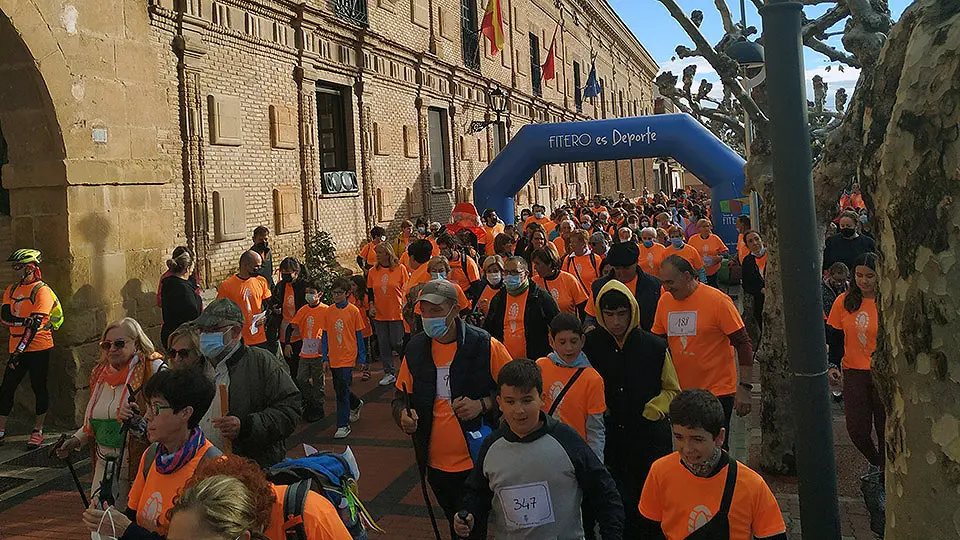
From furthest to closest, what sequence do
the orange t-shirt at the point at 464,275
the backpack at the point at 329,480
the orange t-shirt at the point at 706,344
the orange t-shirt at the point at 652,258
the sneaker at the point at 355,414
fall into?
the orange t-shirt at the point at 652,258, the orange t-shirt at the point at 464,275, the sneaker at the point at 355,414, the orange t-shirt at the point at 706,344, the backpack at the point at 329,480

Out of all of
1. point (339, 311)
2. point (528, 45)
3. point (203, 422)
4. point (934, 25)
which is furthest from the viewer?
point (528, 45)

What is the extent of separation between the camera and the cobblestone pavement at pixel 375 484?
17.2 feet

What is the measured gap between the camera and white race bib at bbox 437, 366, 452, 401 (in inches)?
161

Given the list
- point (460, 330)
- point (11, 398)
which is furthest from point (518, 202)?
point (460, 330)

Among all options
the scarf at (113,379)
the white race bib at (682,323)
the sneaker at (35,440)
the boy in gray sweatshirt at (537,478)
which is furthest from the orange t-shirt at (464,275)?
the boy in gray sweatshirt at (537,478)

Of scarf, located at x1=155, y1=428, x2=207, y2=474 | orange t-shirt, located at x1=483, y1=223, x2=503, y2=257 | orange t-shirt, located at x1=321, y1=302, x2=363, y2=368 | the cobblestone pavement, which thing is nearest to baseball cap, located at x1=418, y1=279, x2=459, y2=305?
scarf, located at x1=155, y1=428, x2=207, y2=474

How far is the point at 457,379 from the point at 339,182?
37.8 ft

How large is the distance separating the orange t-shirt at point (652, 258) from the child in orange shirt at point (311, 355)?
14.3 ft

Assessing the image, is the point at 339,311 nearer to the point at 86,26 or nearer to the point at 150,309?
the point at 150,309

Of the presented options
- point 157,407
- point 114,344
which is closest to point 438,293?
point 157,407

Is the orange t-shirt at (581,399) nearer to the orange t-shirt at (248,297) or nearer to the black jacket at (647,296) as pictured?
the black jacket at (647,296)

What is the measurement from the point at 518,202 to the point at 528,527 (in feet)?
73.1

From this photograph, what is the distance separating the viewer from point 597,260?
8523 millimetres

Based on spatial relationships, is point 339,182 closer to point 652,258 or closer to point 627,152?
point 627,152
